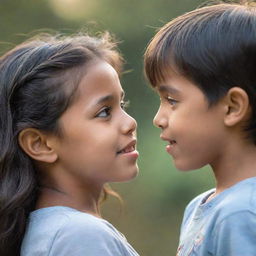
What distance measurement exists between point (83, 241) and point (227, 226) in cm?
36

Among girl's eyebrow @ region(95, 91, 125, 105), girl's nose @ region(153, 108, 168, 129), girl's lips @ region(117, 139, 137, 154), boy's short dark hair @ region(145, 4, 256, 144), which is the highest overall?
boy's short dark hair @ region(145, 4, 256, 144)

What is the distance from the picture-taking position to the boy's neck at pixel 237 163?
191cm

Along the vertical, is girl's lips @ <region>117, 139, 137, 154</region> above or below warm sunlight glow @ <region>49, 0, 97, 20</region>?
above

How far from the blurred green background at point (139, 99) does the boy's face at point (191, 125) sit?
8.11 ft

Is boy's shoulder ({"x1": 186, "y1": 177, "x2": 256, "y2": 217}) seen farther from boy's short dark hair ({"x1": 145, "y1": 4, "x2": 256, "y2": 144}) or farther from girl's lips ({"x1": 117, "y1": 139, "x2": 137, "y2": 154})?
girl's lips ({"x1": 117, "y1": 139, "x2": 137, "y2": 154})

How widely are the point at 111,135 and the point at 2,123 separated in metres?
0.30

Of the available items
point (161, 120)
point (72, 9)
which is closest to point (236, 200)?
point (161, 120)

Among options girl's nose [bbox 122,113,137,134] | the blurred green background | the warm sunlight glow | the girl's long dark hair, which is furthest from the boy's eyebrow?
the warm sunlight glow

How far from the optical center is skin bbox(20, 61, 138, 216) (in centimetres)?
194

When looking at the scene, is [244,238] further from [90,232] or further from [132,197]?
[132,197]

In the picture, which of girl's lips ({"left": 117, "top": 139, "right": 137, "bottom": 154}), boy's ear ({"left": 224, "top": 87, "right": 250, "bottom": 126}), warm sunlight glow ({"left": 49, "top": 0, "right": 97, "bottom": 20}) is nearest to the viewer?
boy's ear ({"left": 224, "top": 87, "right": 250, "bottom": 126})

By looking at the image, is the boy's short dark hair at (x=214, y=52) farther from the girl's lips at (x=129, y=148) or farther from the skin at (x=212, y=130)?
the girl's lips at (x=129, y=148)

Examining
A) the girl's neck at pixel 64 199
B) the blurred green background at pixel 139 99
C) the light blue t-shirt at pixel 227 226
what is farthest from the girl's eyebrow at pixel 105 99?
the blurred green background at pixel 139 99

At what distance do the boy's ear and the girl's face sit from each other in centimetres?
28
